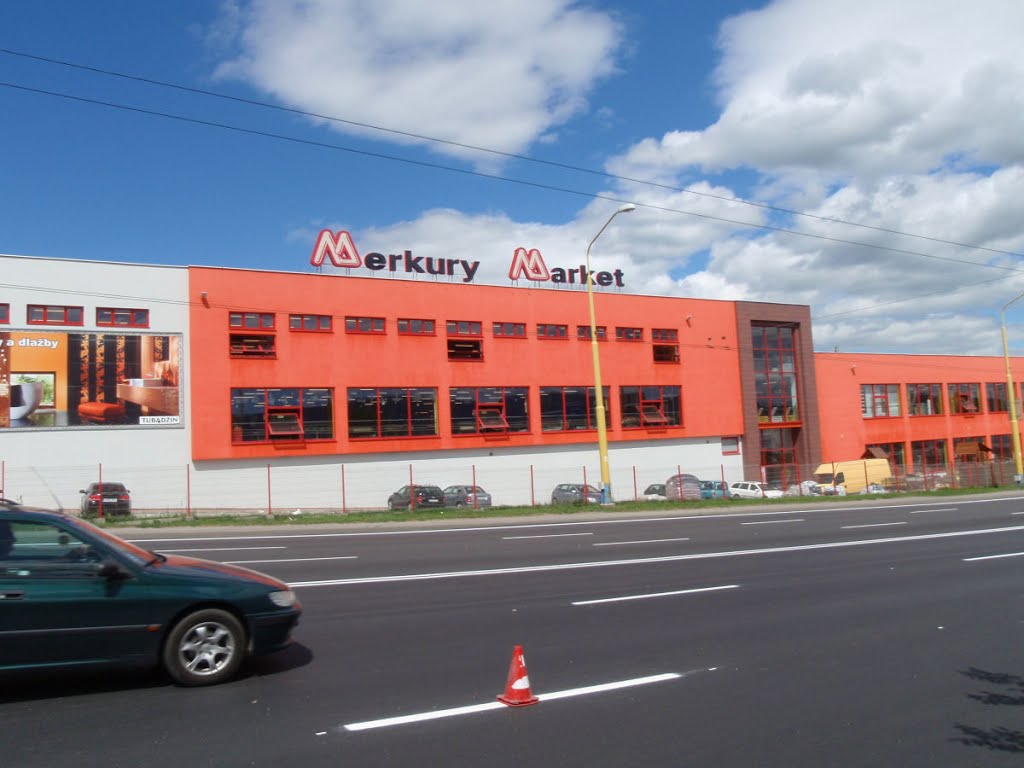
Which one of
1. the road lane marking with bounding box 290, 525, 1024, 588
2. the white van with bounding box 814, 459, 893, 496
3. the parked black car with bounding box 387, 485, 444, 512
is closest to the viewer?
the road lane marking with bounding box 290, 525, 1024, 588

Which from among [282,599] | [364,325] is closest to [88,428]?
[364,325]

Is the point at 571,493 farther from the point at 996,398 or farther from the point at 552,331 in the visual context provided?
the point at 996,398

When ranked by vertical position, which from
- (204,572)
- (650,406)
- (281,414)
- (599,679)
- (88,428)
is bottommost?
(599,679)

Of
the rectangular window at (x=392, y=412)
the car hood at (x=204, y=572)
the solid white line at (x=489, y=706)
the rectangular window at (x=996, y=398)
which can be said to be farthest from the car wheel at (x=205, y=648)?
the rectangular window at (x=996, y=398)

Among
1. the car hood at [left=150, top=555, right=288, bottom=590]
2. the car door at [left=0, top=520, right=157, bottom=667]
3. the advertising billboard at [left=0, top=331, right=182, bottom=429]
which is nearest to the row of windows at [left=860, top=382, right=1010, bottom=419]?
the advertising billboard at [left=0, top=331, right=182, bottom=429]

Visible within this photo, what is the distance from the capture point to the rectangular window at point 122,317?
33.8 metres

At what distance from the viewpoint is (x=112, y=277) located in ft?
113

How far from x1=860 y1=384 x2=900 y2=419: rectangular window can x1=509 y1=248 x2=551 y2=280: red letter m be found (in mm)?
24542

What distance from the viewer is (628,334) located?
4612 cm

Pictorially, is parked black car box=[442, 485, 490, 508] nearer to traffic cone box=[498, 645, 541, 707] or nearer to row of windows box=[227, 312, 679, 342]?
row of windows box=[227, 312, 679, 342]

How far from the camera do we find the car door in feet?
20.2

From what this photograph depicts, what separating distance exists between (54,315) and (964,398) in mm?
58222

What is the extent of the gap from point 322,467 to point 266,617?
3118cm

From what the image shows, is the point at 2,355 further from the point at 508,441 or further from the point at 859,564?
the point at 859,564
